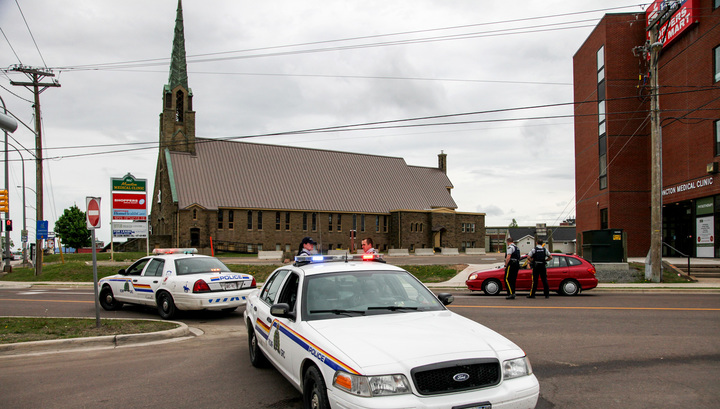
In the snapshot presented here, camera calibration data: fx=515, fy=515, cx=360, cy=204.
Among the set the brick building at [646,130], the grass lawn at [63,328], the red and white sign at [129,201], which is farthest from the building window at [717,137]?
the red and white sign at [129,201]

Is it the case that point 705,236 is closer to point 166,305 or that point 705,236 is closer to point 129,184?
point 166,305

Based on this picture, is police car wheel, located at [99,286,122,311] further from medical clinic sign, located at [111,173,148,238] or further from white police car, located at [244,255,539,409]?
medical clinic sign, located at [111,173,148,238]

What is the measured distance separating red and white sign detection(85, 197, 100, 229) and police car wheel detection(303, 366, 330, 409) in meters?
6.90

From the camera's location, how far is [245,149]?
203 feet

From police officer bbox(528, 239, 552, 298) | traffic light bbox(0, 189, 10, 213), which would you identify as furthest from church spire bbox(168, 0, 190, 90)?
police officer bbox(528, 239, 552, 298)

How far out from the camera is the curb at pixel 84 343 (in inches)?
324

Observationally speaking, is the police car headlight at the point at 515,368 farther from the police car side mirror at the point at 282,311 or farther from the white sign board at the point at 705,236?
the white sign board at the point at 705,236

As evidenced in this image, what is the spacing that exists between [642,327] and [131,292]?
11.5m

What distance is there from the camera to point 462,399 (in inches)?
153

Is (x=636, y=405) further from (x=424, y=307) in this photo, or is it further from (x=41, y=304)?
(x=41, y=304)

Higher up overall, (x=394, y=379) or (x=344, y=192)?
(x=344, y=192)

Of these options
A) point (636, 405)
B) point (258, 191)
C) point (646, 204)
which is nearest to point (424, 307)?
point (636, 405)

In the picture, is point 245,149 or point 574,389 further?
point 245,149

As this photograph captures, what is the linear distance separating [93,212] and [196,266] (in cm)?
290
